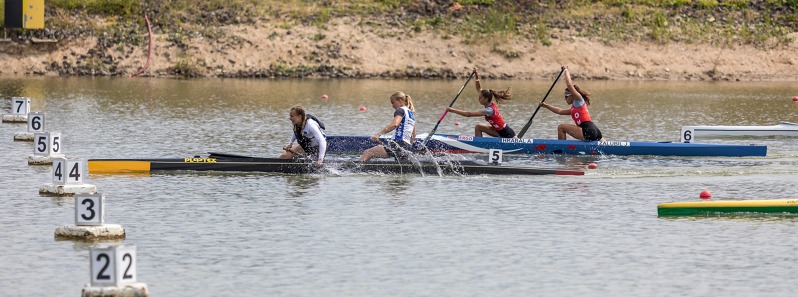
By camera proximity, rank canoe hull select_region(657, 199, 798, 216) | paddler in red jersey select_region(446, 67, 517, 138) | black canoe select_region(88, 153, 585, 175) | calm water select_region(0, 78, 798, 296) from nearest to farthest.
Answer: calm water select_region(0, 78, 798, 296) → canoe hull select_region(657, 199, 798, 216) → black canoe select_region(88, 153, 585, 175) → paddler in red jersey select_region(446, 67, 517, 138)

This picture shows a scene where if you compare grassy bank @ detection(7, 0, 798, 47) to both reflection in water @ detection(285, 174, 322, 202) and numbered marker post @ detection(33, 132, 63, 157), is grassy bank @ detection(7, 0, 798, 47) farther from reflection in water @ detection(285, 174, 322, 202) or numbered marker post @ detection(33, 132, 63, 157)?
reflection in water @ detection(285, 174, 322, 202)

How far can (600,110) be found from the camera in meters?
44.5

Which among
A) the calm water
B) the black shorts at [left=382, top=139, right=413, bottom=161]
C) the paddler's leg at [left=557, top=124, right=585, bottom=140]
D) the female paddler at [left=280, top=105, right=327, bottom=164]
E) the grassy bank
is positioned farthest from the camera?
the grassy bank

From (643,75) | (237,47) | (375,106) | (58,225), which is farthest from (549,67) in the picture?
(58,225)

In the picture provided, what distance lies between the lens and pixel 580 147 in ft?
97.8

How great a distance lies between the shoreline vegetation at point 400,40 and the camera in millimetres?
59938

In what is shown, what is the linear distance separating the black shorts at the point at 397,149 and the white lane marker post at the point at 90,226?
834 cm

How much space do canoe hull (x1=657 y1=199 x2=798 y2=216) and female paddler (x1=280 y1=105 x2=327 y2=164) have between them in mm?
6653

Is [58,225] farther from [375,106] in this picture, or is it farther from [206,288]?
[375,106]

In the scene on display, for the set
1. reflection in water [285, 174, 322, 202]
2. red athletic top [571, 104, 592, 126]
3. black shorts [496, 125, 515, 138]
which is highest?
red athletic top [571, 104, 592, 126]

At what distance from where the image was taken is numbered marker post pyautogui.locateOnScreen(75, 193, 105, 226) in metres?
17.6

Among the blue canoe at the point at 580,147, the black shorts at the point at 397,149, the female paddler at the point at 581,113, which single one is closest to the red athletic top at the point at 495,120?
the blue canoe at the point at 580,147

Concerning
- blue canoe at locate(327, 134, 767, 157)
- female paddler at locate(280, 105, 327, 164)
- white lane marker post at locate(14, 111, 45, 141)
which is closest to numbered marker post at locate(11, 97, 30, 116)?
white lane marker post at locate(14, 111, 45, 141)

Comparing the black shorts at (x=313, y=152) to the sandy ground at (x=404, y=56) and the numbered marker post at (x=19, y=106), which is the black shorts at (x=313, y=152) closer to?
the numbered marker post at (x=19, y=106)
